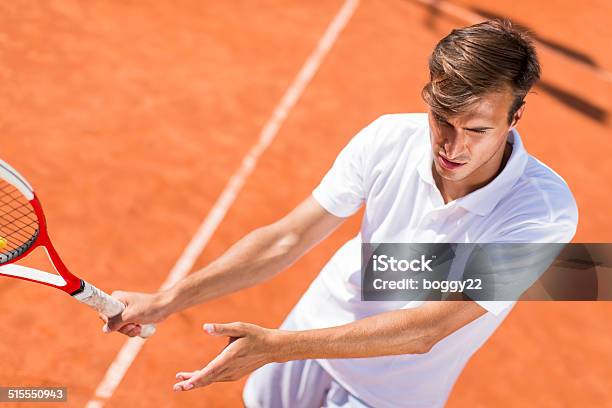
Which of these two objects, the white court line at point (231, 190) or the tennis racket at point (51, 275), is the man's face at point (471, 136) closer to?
the tennis racket at point (51, 275)

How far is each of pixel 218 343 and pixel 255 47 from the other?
368 centimetres

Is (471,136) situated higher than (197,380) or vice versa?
(471,136)

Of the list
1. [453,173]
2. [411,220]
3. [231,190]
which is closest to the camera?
[453,173]

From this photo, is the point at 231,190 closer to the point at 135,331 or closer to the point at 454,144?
the point at 135,331

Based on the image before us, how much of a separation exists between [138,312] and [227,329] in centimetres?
59

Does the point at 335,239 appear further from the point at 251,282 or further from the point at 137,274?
the point at 251,282

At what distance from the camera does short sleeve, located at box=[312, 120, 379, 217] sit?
2861 millimetres

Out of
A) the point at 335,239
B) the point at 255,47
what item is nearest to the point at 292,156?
the point at 335,239

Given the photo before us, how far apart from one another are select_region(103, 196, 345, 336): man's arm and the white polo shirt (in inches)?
4.8

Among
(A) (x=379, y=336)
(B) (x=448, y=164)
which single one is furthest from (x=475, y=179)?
(A) (x=379, y=336)

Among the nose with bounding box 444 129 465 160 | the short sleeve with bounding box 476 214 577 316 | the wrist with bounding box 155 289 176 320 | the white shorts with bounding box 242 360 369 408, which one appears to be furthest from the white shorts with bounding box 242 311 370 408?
the nose with bounding box 444 129 465 160

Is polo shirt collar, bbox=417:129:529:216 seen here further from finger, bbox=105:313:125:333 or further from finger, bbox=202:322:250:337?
finger, bbox=105:313:125:333

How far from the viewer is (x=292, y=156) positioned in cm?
664

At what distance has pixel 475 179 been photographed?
2.69 meters
